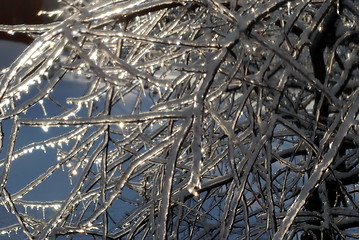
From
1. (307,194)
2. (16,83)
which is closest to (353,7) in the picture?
(307,194)

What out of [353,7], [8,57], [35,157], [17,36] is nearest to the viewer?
[353,7]

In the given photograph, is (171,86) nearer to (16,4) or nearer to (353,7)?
(353,7)

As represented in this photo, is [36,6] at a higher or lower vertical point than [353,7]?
higher

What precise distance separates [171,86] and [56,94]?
1481cm

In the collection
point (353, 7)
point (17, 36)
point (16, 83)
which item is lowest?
point (16, 83)

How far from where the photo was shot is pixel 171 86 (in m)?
1.53

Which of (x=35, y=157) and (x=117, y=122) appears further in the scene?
(x=35, y=157)

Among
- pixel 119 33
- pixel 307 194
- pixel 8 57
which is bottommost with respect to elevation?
pixel 307 194

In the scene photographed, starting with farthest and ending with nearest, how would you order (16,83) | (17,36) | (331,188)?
(17,36)
(331,188)
(16,83)

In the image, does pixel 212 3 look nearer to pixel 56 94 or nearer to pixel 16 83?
pixel 16 83

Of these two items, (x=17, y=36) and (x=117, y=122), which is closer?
(x=117, y=122)

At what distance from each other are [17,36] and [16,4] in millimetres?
3764

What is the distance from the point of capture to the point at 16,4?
52.7 ft

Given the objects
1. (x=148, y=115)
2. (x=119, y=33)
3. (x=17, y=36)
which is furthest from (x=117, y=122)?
(x=17, y=36)
